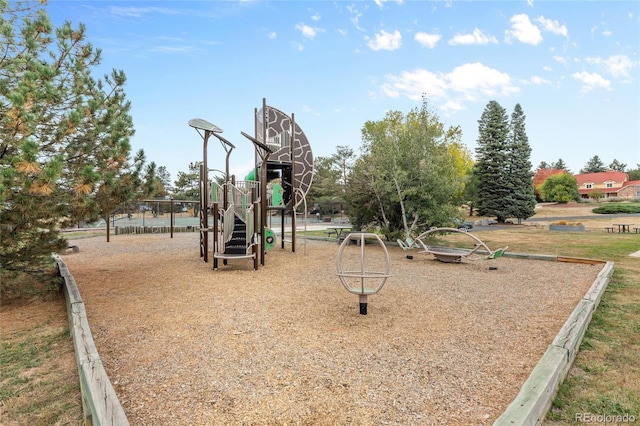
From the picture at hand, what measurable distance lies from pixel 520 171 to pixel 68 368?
3316 centimetres

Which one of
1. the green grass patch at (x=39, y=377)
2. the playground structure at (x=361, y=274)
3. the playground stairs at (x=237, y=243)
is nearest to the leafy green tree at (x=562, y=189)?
the playground structure at (x=361, y=274)

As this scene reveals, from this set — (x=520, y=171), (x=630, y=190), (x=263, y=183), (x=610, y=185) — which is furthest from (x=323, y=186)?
(x=610, y=185)

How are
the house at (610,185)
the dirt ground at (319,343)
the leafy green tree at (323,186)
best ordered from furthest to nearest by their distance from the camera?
the house at (610,185), the leafy green tree at (323,186), the dirt ground at (319,343)

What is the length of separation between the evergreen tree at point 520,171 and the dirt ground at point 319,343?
23.7 metres

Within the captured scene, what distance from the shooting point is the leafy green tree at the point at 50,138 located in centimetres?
400

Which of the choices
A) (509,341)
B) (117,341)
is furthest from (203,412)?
(509,341)

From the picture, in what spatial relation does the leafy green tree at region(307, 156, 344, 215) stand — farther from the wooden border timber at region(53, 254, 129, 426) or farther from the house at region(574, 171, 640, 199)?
the house at region(574, 171, 640, 199)

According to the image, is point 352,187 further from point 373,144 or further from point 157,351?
point 157,351

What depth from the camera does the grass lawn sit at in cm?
256

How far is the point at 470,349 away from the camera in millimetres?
3451

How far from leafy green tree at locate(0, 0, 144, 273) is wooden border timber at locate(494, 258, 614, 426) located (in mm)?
5038

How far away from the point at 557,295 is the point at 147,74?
10154mm

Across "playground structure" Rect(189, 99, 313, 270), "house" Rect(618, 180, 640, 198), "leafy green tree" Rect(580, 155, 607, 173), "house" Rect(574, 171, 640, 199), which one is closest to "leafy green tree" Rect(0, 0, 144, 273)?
"playground structure" Rect(189, 99, 313, 270)

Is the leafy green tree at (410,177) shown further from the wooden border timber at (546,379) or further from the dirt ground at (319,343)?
the wooden border timber at (546,379)
